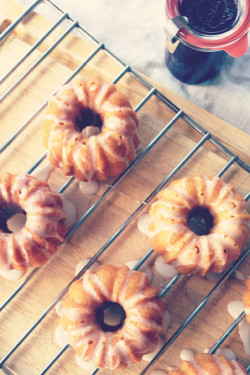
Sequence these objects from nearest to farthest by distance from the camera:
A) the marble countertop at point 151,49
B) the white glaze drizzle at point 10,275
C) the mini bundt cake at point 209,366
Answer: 1. the mini bundt cake at point 209,366
2. the white glaze drizzle at point 10,275
3. the marble countertop at point 151,49

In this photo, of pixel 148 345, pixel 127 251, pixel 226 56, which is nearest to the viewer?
pixel 148 345

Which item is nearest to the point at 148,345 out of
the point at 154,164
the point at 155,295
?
the point at 155,295

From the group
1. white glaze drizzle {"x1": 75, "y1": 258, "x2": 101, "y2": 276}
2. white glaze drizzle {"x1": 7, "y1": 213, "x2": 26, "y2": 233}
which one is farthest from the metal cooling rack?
white glaze drizzle {"x1": 7, "y1": 213, "x2": 26, "y2": 233}

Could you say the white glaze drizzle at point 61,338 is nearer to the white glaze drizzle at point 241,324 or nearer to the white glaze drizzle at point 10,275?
the white glaze drizzle at point 10,275

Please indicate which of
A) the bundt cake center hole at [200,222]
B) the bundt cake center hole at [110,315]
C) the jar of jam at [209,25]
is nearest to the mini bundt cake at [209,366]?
the bundt cake center hole at [110,315]

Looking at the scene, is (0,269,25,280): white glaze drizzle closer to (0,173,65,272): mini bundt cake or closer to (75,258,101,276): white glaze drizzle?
(0,173,65,272): mini bundt cake

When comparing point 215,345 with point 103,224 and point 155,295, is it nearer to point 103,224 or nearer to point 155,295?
point 155,295
